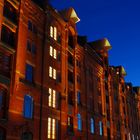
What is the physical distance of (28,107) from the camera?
27953 millimetres

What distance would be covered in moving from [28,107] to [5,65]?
5.09 metres

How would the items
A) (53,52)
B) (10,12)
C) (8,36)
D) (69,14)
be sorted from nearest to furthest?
(8,36) < (10,12) < (53,52) < (69,14)

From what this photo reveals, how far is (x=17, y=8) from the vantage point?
29375 mm

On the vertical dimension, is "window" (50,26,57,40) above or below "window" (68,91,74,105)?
above

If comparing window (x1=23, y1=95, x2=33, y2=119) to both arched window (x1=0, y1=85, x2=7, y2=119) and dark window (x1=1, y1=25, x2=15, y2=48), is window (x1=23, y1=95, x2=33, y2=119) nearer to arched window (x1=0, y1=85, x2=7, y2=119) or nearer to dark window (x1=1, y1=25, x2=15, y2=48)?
arched window (x1=0, y1=85, x2=7, y2=119)

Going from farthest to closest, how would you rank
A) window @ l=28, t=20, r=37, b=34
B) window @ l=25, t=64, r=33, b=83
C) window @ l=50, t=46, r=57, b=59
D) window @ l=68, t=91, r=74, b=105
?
1. window @ l=68, t=91, r=74, b=105
2. window @ l=50, t=46, r=57, b=59
3. window @ l=28, t=20, r=37, b=34
4. window @ l=25, t=64, r=33, b=83

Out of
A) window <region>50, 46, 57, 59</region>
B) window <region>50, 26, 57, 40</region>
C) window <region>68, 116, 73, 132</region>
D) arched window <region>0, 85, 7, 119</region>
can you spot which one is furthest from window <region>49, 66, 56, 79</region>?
arched window <region>0, 85, 7, 119</region>

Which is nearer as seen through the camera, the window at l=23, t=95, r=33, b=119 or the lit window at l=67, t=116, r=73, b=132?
the window at l=23, t=95, r=33, b=119

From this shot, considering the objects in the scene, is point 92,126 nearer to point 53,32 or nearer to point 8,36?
point 53,32

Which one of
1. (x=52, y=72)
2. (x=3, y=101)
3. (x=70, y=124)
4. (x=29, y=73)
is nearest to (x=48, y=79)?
(x=52, y=72)

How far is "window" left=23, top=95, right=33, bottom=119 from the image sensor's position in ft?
90.1

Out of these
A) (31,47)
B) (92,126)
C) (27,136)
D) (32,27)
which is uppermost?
(32,27)

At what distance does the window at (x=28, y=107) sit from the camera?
27.5m

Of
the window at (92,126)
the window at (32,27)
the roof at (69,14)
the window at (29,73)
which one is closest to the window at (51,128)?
the window at (29,73)
